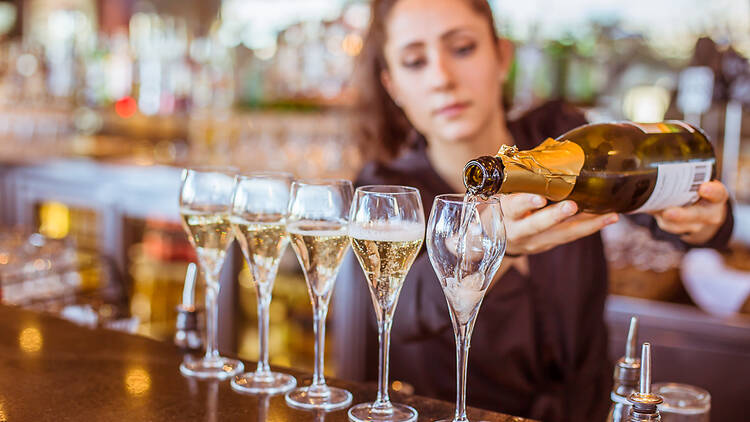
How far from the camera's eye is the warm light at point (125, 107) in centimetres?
423

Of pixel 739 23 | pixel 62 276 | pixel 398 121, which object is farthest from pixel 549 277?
pixel 739 23

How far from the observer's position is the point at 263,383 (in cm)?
101

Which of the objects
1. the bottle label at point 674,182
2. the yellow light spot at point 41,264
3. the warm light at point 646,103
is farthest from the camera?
the warm light at point 646,103

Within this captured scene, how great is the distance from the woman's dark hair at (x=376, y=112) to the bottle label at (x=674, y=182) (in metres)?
0.77

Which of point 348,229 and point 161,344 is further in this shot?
point 161,344

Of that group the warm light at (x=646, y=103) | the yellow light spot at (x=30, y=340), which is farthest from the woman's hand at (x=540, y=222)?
the warm light at (x=646, y=103)

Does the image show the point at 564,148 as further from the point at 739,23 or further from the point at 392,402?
the point at 739,23

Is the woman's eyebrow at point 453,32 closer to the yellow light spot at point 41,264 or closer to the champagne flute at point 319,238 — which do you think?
the champagne flute at point 319,238

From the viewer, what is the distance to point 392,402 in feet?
3.15

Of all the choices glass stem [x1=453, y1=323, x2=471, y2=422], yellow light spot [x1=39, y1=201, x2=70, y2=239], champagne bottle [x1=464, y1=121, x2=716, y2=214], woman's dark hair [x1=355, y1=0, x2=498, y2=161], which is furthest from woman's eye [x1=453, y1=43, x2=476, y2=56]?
yellow light spot [x1=39, y1=201, x2=70, y2=239]

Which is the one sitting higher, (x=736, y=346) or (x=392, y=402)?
(x=392, y=402)

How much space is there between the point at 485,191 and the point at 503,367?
759 mm

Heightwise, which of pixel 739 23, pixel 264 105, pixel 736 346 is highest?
pixel 739 23

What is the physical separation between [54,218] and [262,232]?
9.63 ft
